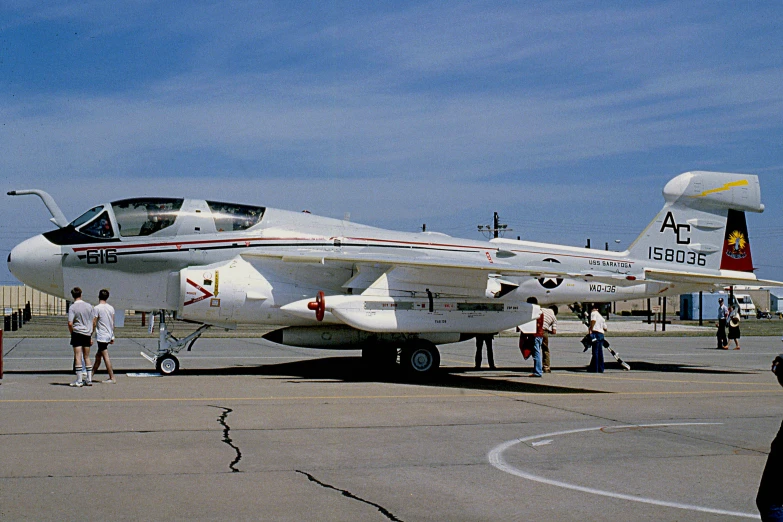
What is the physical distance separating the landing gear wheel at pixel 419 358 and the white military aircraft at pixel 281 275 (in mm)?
20

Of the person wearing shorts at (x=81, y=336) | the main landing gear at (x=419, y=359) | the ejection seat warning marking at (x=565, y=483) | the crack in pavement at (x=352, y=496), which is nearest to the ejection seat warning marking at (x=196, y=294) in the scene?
the person wearing shorts at (x=81, y=336)

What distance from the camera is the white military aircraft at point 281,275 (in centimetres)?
1528

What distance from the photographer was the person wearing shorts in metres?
13.5

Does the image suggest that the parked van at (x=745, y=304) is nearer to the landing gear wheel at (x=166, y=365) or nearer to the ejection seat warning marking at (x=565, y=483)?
the landing gear wheel at (x=166, y=365)

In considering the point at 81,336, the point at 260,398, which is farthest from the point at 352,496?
the point at 81,336

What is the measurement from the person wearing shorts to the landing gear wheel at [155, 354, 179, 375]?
213 centimetres

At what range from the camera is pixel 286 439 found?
8.95m

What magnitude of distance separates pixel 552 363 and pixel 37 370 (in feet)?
41.1

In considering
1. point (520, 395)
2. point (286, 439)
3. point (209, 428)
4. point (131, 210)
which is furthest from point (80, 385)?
point (520, 395)

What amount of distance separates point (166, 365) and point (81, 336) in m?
2.67

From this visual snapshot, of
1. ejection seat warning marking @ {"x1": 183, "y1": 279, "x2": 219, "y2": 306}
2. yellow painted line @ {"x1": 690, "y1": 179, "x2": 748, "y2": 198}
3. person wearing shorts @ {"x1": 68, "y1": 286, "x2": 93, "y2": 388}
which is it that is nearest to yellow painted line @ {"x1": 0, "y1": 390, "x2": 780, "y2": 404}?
person wearing shorts @ {"x1": 68, "y1": 286, "x2": 93, "y2": 388}

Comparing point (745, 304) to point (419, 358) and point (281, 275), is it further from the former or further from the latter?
point (281, 275)

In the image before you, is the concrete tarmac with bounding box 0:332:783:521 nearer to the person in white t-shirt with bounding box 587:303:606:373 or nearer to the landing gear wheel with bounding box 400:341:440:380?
the landing gear wheel with bounding box 400:341:440:380

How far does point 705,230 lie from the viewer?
19094 mm
